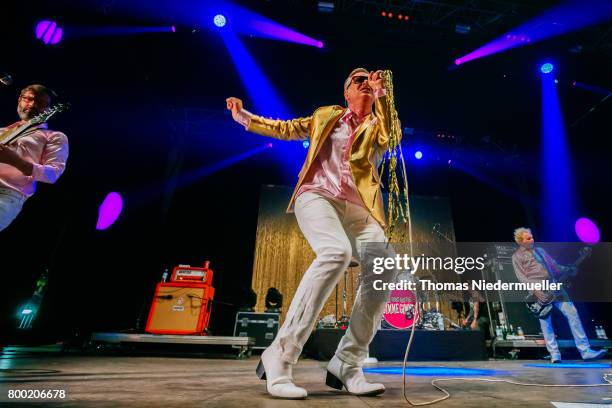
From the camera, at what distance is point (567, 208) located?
A: 907 centimetres

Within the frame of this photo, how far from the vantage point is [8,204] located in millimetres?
2275

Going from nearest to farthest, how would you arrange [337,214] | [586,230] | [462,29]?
[337,214], [462,29], [586,230]

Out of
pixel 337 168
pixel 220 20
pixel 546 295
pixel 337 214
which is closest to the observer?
pixel 337 214

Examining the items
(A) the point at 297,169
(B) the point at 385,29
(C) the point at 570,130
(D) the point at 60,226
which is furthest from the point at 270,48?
(C) the point at 570,130

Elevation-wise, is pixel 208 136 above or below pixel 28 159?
above

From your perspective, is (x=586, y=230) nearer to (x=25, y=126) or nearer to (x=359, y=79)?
(x=359, y=79)

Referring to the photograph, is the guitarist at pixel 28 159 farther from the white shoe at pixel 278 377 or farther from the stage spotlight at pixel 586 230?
the stage spotlight at pixel 586 230

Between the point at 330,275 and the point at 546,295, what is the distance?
5.47 m

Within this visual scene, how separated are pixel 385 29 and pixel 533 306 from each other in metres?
5.47

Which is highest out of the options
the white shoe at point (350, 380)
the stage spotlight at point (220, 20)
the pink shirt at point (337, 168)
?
the stage spotlight at point (220, 20)

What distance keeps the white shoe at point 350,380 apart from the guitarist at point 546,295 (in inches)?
197

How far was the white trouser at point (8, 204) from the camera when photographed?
2.25 meters

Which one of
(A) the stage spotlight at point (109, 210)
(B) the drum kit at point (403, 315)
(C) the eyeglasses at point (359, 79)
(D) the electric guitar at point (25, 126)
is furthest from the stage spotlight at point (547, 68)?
(A) the stage spotlight at point (109, 210)

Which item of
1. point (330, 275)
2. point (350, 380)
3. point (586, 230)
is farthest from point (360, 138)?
point (586, 230)
